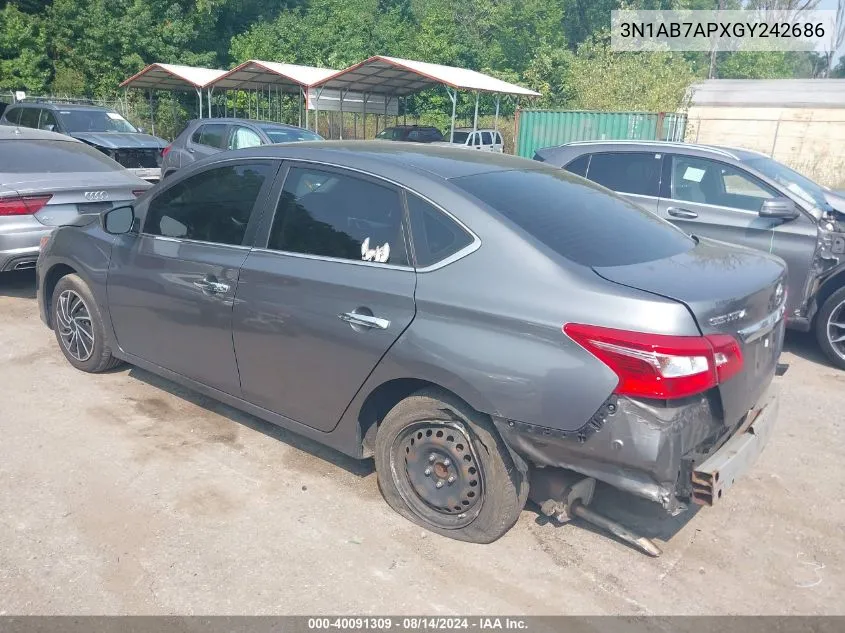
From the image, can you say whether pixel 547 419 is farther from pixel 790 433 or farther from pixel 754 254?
pixel 790 433

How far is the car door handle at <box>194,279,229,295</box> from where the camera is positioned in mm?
3890

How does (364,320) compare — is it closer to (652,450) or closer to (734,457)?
(652,450)

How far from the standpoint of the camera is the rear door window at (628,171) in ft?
22.5

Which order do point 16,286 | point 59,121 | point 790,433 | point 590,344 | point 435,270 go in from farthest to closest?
point 59,121, point 16,286, point 790,433, point 435,270, point 590,344

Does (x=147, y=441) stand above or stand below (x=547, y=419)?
below

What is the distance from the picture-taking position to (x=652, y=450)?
8.89ft

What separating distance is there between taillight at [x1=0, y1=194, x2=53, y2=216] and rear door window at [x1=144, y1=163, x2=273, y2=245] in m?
2.90

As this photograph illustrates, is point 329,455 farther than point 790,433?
No

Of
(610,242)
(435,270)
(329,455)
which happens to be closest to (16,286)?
(329,455)

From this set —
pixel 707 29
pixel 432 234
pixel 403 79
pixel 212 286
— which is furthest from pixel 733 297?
pixel 707 29

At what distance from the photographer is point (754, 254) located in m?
3.63

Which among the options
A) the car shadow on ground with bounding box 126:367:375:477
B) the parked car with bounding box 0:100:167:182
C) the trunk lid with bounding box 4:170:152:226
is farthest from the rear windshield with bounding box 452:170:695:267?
the parked car with bounding box 0:100:167:182

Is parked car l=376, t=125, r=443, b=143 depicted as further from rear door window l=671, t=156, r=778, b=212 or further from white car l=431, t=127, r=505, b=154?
rear door window l=671, t=156, r=778, b=212

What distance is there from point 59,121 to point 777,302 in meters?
13.5
